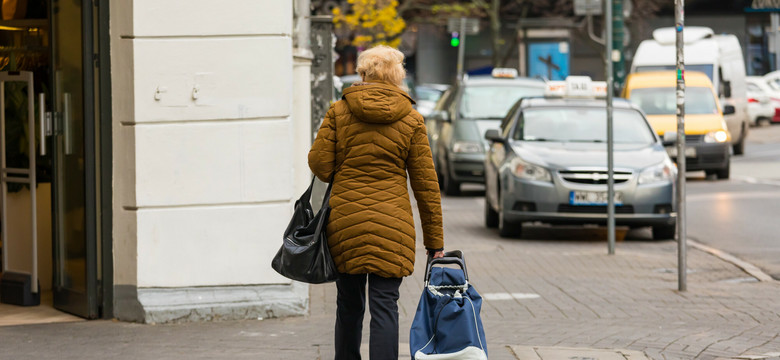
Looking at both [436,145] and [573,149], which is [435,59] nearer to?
[436,145]

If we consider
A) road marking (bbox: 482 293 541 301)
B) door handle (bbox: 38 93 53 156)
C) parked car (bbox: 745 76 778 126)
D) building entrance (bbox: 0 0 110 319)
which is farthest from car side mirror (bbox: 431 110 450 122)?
parked car (bbox: 745 76 778 126)

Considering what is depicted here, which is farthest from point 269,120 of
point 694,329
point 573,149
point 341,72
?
point 341,72

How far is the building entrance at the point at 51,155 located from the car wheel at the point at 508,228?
567 cm

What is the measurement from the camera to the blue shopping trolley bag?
5.67m

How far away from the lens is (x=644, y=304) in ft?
31.1

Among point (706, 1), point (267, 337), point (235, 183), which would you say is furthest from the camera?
point (706, 1)

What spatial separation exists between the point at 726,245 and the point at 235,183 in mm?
6876

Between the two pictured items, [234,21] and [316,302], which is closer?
[234,21]

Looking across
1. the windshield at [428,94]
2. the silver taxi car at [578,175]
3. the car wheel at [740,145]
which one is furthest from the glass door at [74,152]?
the windshield at [428,94]

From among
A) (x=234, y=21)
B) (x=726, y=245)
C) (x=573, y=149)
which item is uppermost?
(x=234, y=21)

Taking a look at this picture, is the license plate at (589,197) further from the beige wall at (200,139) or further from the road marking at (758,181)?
the road marking at (758,181)

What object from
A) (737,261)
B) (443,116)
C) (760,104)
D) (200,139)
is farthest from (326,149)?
(760,104)

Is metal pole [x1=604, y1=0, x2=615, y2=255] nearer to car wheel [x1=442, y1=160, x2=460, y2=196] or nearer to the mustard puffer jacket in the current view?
the mustard puffer jacket

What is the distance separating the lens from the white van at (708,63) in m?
29.3
